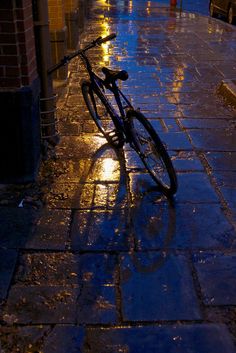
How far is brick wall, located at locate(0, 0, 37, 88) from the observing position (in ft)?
12.8

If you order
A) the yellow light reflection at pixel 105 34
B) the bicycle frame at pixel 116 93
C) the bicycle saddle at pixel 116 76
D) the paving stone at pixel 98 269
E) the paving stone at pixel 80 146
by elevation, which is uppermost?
the bicycle saddle at pixel 116 76

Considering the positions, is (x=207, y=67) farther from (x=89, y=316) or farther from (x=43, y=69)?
(x=89, y=316)

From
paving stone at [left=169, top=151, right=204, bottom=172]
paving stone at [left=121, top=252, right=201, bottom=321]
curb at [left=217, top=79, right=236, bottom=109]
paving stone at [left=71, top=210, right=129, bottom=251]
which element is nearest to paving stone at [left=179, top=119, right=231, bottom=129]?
curb at [left=217, top=79, right=236, bottom=109]

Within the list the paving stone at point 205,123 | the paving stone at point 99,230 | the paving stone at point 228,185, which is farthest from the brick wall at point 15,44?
the paving stone at point 205,123

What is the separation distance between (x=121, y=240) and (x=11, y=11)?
2101mm

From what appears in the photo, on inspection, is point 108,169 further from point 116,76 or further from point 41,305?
point 41,305

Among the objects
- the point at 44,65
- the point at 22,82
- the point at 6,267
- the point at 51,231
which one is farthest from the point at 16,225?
the point at 44,65

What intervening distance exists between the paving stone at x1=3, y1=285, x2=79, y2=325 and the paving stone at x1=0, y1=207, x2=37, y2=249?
21.4 inches

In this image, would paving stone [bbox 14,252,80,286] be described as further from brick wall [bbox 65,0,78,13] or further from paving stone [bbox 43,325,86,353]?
brick wall [bbox 65,0,78,13]

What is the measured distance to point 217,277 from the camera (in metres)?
3.14

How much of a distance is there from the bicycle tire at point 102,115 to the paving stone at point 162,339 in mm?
2617

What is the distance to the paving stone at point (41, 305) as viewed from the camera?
275cm

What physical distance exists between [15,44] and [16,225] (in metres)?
1.55

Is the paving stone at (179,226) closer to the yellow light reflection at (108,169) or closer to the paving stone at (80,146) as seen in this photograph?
the yellow light reflection at (108,169)
